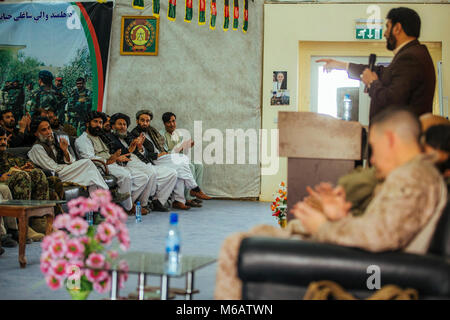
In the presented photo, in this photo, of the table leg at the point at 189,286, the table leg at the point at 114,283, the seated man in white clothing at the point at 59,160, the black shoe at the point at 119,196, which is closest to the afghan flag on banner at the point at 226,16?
the black shoe at the point at 119,196

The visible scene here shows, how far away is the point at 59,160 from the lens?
6512 millimetres

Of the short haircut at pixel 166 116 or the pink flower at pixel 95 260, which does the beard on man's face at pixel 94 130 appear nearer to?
the short haircut at pixel 166 116

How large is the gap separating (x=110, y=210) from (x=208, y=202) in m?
6.43

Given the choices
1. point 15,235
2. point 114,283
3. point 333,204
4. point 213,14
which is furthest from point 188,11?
point 333,204

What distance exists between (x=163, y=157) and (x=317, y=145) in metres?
5.31

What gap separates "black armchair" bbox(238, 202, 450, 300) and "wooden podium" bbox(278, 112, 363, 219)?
1234mm

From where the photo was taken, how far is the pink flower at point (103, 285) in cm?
267

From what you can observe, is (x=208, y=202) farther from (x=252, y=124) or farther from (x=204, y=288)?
(x=204, y=288)

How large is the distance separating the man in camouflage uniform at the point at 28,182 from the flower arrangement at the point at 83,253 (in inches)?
108

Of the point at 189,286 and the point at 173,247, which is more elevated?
the point at 173,247

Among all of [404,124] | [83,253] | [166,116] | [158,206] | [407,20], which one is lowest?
[158,206]

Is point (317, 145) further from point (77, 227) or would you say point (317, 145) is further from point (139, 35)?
point (139, 35)

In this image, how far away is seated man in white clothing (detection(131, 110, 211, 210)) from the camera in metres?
8.23

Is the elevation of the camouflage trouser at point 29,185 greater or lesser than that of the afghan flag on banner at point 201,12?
lesser
